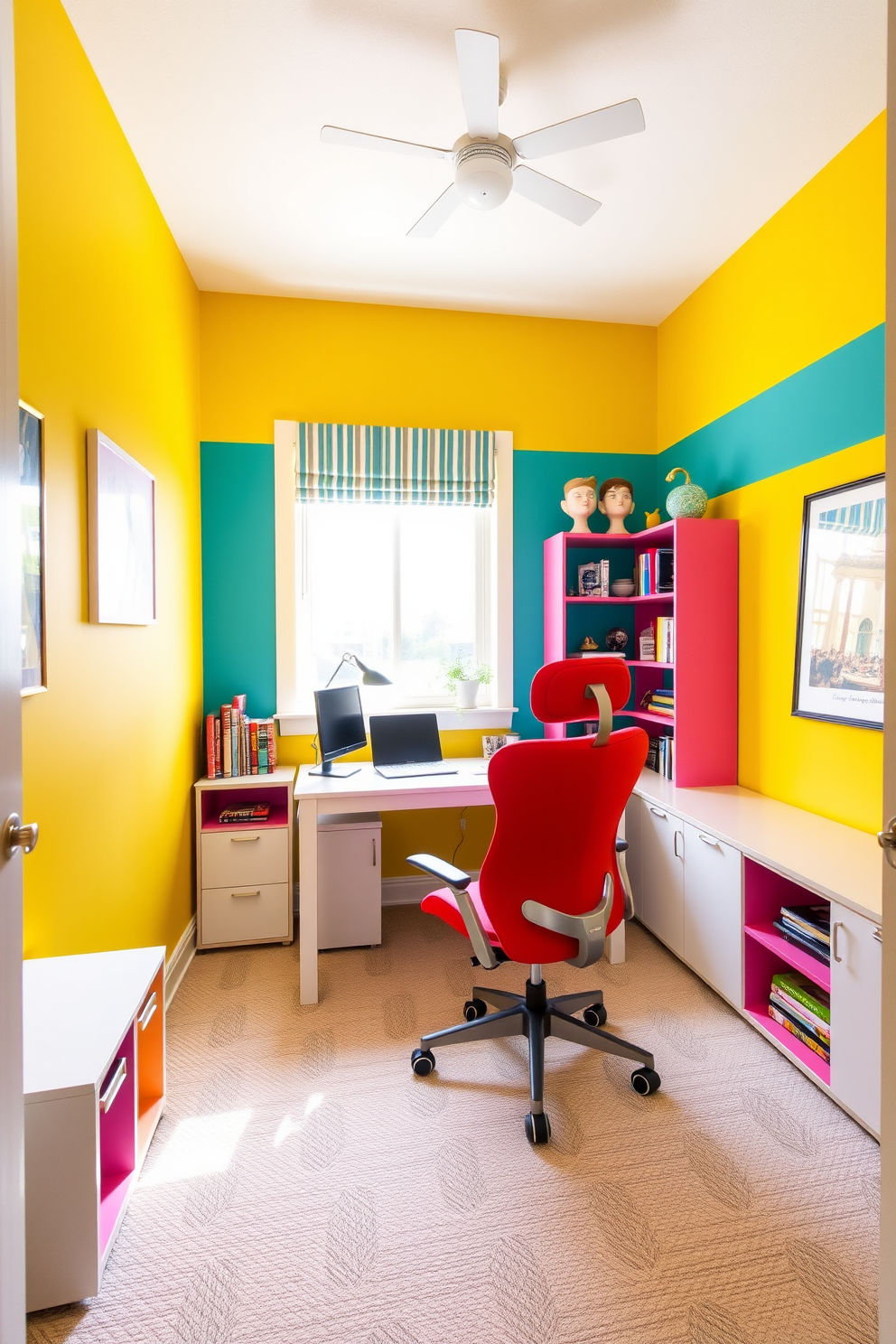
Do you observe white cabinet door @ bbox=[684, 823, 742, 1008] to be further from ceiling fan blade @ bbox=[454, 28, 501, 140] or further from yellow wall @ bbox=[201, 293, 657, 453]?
ceiling fan blade @ bbox=[454, 28, 501, 140]

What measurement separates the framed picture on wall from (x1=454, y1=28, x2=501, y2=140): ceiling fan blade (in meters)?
1.65

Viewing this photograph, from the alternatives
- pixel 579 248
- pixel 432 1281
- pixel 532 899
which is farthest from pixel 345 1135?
Result: pixel 579 248

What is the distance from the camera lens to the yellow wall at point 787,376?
2.23m

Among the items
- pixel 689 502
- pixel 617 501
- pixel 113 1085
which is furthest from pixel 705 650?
pixel 113 1085

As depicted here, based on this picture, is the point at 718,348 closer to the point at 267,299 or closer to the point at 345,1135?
the point at 267,299

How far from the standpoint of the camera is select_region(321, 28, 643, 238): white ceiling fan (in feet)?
5.57

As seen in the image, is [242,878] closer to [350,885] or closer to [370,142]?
[350,885]

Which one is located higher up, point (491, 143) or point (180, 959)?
point (491, 143)

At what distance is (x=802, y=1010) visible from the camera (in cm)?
207

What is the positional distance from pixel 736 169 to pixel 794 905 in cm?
269

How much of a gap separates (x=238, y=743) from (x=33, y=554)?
1.71 m

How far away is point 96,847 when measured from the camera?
6.34 feet

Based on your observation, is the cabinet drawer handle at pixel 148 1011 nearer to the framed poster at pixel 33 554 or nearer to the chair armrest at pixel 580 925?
the framed poster at pixel 33 554

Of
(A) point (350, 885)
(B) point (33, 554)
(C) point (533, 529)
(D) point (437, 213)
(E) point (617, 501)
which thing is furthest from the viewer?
(C) point (533, 529)
